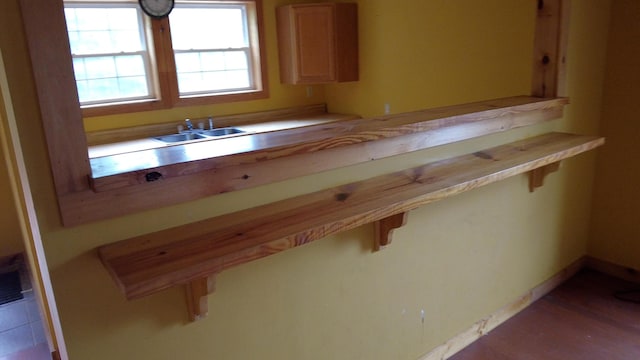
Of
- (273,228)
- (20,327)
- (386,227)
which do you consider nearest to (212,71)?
(20,327)

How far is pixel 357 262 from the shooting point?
70.1 inches

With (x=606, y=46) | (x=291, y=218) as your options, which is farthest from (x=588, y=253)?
(x=291, y=218)

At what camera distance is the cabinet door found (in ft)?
14.5

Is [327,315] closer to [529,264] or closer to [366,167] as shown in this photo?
[366,167]

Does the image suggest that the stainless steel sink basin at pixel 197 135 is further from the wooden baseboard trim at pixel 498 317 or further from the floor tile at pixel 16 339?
the wooden baseboard trim at pixel 498 317

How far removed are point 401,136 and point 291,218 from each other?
0.60 meters

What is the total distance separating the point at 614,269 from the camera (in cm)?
293

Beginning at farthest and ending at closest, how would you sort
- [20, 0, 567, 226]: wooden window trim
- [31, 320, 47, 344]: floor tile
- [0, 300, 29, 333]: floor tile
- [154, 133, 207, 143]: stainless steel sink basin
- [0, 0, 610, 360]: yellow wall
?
[154, 133, 207, 143]: stainless steel sink basin, [0, 300, 29, 333]: floor tile, [31, 320, 47, 344]: floor tile, [0, 0, 610, 360]: yellow wall, [20, 0, 567, 226]: wooden window trim

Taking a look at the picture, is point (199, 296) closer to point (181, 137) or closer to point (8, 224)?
point (181, 137)

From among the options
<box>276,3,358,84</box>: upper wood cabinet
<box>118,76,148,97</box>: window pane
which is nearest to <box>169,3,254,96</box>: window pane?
<box>118,76,148,97</box>: window pane

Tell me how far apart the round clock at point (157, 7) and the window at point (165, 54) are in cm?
7

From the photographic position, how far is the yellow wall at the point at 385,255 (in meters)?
1.21

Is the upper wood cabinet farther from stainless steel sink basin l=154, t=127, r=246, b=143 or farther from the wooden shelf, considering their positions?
the wooden shelf

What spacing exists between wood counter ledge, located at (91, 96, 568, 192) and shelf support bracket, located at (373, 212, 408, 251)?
238 mm
